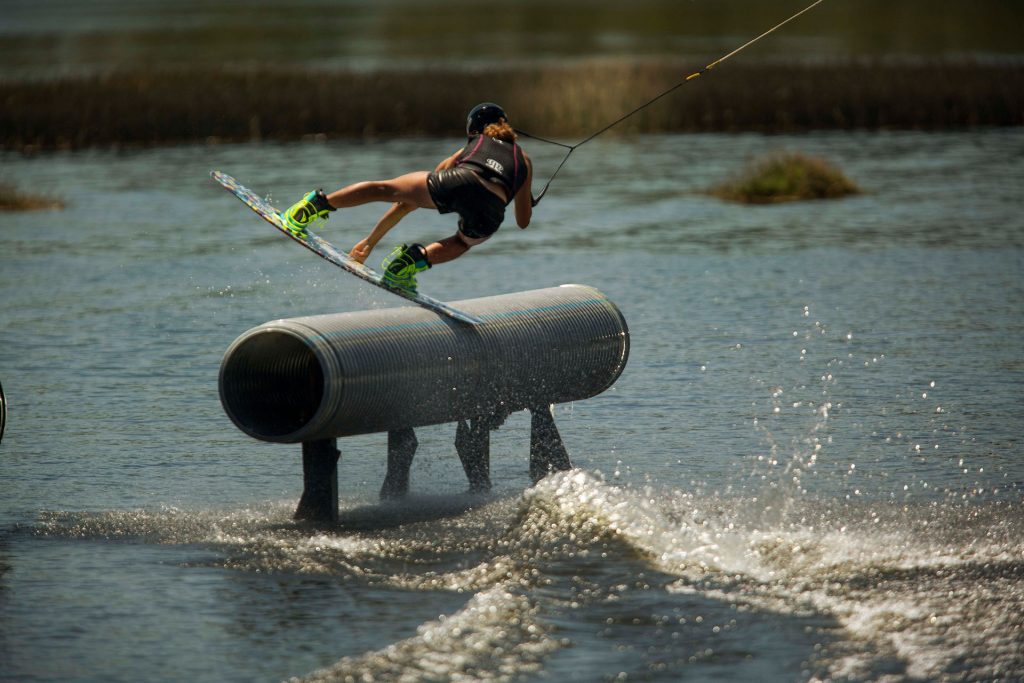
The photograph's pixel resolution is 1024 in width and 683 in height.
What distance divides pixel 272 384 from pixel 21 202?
24596mm

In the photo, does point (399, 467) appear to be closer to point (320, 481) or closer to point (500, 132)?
point (320, 481)

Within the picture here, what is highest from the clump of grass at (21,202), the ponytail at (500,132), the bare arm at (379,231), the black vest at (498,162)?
the ponytail at (500,132)

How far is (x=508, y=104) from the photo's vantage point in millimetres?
43781

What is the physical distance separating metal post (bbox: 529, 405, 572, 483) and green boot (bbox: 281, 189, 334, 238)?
219 cm

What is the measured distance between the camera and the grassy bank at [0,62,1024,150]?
43.8m

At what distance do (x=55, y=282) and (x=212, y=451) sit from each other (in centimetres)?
1195

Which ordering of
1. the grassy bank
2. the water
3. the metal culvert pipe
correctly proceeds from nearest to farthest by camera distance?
the water, the metal culvert pipe, the grassy bank

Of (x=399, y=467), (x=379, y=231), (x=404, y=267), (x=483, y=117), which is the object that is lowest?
(x=399, y=467)

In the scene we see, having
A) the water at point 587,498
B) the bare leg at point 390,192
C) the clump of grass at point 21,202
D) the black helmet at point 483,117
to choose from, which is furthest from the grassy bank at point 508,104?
the bare leg at point 390,192

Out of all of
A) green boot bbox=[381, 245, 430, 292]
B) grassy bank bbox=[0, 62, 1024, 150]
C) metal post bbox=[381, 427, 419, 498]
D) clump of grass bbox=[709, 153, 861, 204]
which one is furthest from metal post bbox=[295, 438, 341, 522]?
grassy bank bbox=[0, 62, 1024, 150]

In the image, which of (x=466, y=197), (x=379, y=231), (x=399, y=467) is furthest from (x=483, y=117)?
(x=399, y=467)

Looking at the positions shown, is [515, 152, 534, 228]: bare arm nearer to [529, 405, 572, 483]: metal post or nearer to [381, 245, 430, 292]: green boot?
[381, 245, 430, 292]: green boot

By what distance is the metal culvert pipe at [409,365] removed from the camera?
1073cm

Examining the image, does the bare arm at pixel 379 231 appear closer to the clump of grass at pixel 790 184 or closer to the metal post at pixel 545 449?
the metal post at pixel 545 449
